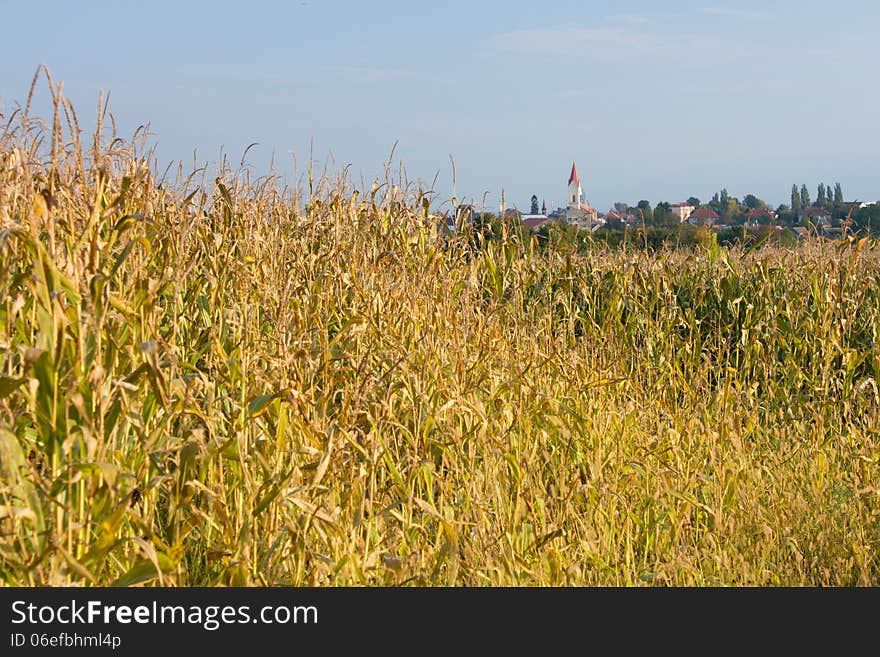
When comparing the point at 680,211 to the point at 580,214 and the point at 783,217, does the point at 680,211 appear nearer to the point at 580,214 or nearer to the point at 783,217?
the point at 783,217

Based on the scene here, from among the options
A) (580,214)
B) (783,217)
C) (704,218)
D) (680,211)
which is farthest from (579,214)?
(680,211)

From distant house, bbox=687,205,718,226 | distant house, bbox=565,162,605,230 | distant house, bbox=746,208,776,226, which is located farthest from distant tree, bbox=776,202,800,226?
distant house, bbox=565,162,605,230

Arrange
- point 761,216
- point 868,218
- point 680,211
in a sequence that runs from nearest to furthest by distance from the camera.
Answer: point 868,218 < point 761,216 < point 680,211

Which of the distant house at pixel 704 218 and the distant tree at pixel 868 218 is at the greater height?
the distant house at pixel 704 218

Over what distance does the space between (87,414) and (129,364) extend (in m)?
0.65

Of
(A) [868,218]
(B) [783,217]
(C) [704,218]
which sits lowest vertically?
(A) [868,218]

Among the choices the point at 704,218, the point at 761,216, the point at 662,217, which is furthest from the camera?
the point at 704,218

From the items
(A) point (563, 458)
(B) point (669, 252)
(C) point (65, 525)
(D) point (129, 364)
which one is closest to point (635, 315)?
(B) point (669, 252)

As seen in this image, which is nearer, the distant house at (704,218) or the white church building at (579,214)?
the white church building at (579,214)

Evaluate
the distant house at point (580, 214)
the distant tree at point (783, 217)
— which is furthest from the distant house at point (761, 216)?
the distant house at point (580, 214)

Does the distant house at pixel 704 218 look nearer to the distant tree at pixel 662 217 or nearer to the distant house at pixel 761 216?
the distant tree at pixel 662 217

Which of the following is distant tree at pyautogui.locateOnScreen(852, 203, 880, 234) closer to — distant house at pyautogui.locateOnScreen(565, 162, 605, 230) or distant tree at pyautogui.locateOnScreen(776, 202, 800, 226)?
distant tree at pyautogui.locateOnScreen(776, 202, 800, 226)

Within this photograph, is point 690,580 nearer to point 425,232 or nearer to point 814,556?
point 814,556

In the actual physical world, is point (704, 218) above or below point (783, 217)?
above
